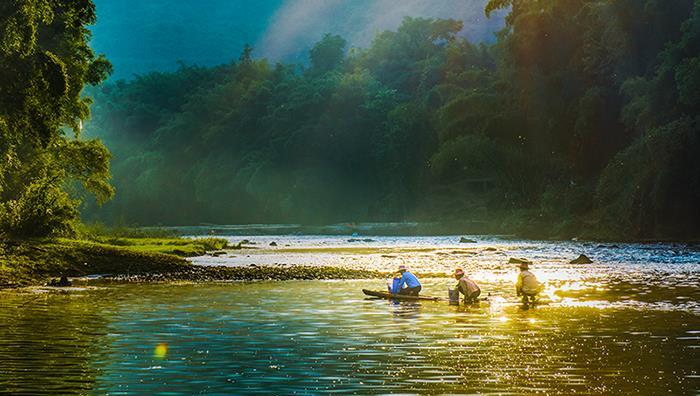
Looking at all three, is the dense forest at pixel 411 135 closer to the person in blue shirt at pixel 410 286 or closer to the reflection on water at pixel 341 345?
the reflection on water at pixel 341 345

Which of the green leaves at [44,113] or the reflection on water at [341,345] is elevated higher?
the green leaves at [44,113]

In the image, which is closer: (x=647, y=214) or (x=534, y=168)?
(x=647, y=214)

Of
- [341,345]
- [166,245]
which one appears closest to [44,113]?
[341,345]

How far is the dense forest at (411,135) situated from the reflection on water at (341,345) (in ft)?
41.1

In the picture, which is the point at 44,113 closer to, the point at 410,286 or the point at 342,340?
the point at 410,286

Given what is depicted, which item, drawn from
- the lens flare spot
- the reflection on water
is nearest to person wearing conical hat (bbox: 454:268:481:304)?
the reflection on water

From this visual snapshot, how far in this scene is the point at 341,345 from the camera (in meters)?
26.4

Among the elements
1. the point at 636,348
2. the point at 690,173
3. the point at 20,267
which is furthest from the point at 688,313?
the point at 690,173

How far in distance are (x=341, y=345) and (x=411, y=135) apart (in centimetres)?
12819

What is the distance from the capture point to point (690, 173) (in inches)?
3268

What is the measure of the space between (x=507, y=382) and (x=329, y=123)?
5813 inches

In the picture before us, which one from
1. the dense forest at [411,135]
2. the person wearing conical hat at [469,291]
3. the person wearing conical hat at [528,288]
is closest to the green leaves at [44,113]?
the dense forest at [411,135]

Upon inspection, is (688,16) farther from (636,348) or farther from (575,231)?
(636,348)

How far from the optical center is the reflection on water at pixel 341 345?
20.8m
